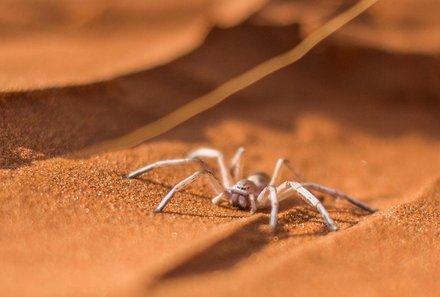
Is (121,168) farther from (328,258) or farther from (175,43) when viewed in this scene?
(175,43)

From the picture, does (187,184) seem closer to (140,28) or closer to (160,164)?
(160,164)

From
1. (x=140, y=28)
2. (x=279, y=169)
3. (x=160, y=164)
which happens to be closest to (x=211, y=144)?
(x=279, y=169)

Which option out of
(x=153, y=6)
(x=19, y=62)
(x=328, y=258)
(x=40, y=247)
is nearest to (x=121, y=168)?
(x=40, y=247)

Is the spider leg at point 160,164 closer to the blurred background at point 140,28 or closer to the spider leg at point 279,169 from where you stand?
the spider leg at point 279,169

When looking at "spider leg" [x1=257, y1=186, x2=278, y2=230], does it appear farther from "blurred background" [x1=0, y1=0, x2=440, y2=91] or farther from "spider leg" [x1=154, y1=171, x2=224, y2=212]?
"blurred background" [x1=0, y1=0, x2=440, y2=91]

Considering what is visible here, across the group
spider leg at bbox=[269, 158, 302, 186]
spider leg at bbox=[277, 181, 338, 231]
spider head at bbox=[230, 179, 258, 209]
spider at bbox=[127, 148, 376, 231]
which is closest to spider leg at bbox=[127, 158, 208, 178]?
spider at bbox=[127, 148, 376, 231]

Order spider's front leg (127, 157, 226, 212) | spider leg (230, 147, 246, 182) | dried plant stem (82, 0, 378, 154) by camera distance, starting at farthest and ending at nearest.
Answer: dried plant stem (82, 0, 378, 154) → spider leg (230, 147, 246, 182) → spider's front leg (127, 157, 226, 212)
